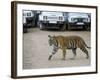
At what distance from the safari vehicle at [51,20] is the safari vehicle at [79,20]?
0.09 metres

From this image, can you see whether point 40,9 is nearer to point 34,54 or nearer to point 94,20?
point 34,54

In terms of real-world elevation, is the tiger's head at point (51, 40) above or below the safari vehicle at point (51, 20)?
below

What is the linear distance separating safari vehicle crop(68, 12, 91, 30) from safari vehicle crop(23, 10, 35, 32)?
378 mm

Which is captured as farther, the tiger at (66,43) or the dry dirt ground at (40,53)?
the tiger at (66,43)

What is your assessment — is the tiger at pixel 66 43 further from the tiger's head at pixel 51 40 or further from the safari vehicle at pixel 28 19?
the safari vehicle at pixel 28 19

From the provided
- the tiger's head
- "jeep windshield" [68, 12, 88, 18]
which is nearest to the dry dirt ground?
the tiger's head

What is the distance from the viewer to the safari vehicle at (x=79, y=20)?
7.37 feet

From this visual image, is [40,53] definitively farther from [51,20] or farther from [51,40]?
[51,20]

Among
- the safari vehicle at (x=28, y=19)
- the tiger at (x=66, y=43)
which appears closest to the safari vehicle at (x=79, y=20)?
the tiger at (x=66, y=43)

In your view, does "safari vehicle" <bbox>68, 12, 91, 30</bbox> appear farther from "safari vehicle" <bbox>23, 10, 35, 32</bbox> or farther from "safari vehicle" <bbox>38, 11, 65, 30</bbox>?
"safari vehicle" <bbox>23, 10, 35, 32</bbox>

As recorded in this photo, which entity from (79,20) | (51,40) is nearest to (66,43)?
(51,40)

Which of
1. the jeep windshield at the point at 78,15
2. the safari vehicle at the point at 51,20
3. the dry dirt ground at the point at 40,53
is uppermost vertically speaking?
the jeep windshield at the point at 78,15

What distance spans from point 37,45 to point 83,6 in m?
0.61

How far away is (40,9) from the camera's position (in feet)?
6.89
